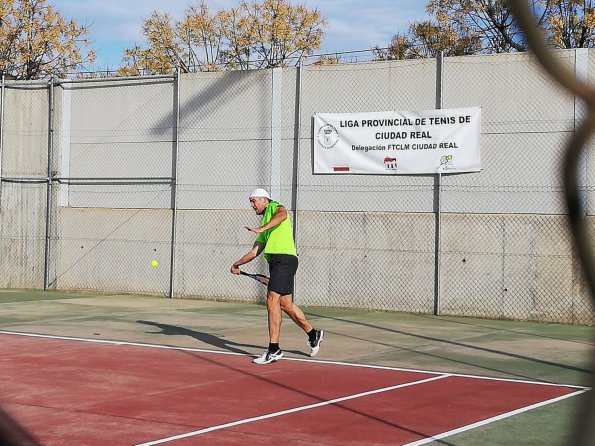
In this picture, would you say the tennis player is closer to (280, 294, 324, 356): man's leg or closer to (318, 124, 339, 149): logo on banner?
(280, 294, 324, 356): man's leg

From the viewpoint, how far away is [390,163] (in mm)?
17688

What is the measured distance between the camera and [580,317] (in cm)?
1557

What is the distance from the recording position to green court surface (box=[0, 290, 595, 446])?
8.58 metres

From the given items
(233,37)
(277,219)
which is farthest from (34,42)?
(277,219)

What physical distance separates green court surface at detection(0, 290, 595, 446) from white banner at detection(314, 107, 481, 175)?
2.68 m

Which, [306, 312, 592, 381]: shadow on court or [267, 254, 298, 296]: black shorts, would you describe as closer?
[267, 254, 298, 296]: black shorts

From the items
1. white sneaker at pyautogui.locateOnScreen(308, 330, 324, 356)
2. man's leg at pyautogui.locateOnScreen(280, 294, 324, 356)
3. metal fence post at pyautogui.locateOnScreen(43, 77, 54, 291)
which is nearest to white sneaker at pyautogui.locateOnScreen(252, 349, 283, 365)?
man's leg at pyautogui.locateOnScreen(280, 294, 324, 356)

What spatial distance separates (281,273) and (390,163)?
7.50 meters

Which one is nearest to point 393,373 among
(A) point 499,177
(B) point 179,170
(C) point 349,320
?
(C) point 349,320

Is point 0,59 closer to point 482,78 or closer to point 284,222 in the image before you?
point 482,78

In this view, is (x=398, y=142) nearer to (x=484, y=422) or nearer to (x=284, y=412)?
(x=284, y=412)

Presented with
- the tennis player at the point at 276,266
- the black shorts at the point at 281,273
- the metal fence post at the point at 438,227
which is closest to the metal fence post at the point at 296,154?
the metal fence post at the point at 438,227

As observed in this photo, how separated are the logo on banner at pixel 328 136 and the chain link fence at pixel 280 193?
321 millimetres

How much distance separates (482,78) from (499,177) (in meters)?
1.76
